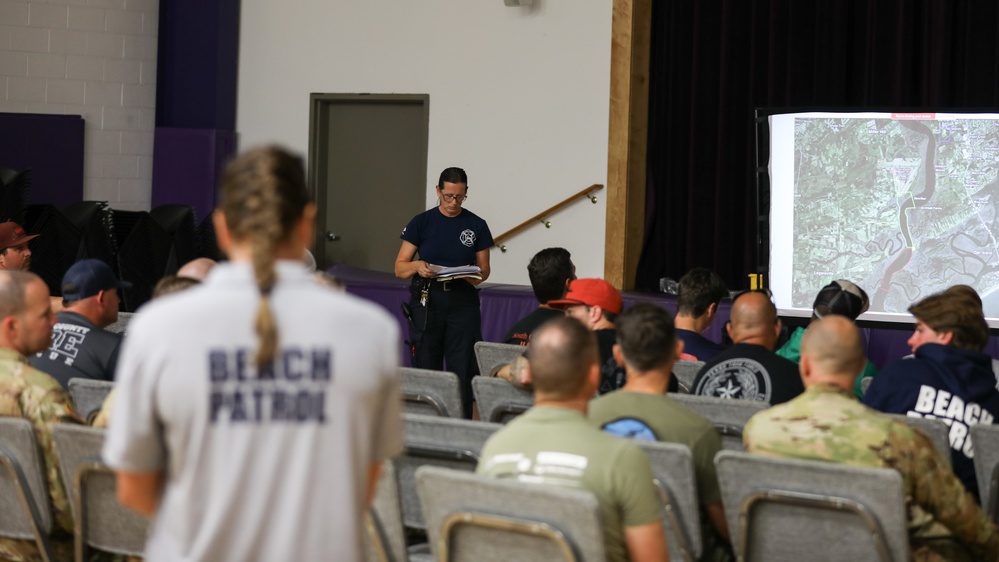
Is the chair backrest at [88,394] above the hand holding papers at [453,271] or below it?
below

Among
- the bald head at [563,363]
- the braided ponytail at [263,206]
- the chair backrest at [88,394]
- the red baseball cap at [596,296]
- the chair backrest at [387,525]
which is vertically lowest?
the chair backrest at [387,525]

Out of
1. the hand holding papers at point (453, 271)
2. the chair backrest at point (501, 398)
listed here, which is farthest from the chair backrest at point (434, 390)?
the hand holding papers at point (453, 271)

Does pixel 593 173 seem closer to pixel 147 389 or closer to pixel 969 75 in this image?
pixel 969 75

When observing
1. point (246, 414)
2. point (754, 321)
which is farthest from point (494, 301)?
point (246, 414)

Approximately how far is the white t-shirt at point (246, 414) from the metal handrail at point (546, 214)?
716 centimetres

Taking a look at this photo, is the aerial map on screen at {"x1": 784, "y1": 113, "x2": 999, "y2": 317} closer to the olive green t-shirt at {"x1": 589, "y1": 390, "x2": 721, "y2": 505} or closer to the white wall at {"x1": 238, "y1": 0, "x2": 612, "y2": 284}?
the white wall at {"x1": 238, "y1": 0, "x2": 612, "y2": 284}

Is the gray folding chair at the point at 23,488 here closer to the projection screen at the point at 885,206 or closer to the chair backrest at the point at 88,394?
the chair backrest at the point at 88,394

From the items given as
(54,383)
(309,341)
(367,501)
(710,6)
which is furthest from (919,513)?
(710,6)

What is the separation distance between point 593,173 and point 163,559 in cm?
732

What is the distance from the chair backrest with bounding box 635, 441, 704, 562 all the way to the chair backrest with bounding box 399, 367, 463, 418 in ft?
3.71

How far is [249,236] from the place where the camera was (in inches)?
62.4

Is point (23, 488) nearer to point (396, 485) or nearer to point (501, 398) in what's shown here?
point (396, 485)

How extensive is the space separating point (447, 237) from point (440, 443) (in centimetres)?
369

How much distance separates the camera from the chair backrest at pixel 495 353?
14.4ft
